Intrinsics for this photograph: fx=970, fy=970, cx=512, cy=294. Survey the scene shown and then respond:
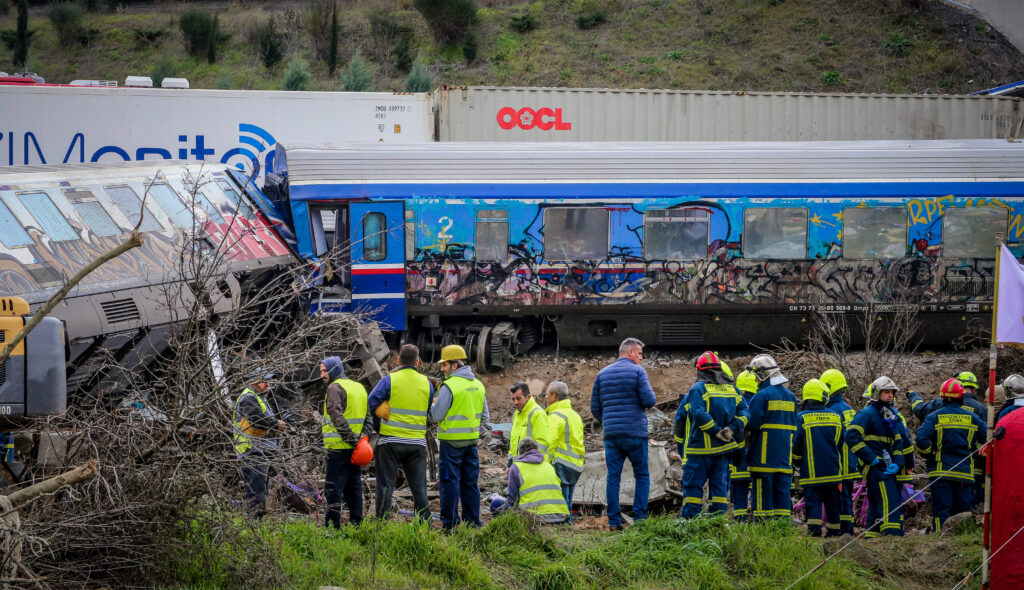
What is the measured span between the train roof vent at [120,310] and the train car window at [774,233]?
335 inches

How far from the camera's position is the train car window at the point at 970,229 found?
14539 millimetres

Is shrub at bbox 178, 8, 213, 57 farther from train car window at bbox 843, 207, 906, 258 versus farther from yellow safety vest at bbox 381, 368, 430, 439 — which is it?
yellow safety vest at bbox 381, 368, 430, 439

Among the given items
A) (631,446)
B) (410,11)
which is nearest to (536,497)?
(631,446)

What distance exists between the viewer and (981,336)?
14680 millimetres

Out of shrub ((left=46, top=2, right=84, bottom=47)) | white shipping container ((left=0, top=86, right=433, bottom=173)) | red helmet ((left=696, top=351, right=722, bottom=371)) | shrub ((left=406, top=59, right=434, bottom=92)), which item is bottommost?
red helmet ((left=696, top=351, right=722, bottom=371))

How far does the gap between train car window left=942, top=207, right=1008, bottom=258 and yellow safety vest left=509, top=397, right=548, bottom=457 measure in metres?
9.02

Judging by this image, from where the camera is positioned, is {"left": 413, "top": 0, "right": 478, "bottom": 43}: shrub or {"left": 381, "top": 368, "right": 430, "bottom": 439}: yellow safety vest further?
{"left": 413, "top": 0, "right": 478, "bottom": 43}: shrub

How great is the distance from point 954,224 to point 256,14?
37703mm

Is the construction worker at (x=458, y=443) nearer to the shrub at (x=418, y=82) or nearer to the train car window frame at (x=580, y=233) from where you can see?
the train car window frame at (x=580, y=233)

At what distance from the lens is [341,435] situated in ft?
25.1

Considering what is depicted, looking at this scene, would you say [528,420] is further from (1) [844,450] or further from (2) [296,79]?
(2) [296,79]

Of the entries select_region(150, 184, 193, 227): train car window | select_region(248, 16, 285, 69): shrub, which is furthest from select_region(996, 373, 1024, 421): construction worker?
select_region(248, 16, 285, 69): shrub

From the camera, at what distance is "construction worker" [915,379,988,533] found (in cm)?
870

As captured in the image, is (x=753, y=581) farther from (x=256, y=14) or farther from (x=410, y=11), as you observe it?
(x=256, y=14)
